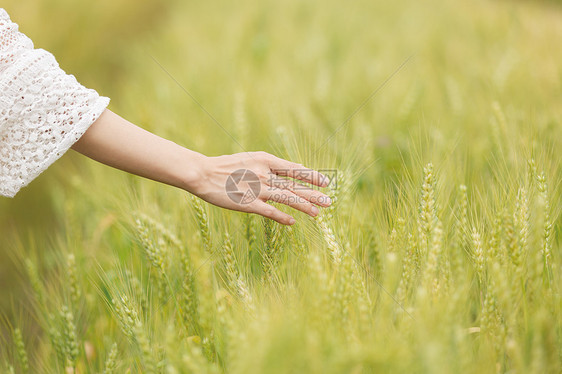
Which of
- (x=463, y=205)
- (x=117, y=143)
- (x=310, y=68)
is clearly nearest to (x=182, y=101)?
(x=310, y=68)

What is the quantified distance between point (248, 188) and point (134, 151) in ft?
0.63

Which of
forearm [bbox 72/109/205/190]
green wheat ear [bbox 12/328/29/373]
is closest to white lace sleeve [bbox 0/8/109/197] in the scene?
forearm [bbox 72/109/205/190]

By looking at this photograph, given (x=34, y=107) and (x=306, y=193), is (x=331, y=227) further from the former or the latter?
(x=34, y=107)

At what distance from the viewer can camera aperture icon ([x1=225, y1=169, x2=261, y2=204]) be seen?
2.27 ft

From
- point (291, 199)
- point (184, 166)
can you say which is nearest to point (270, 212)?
point (291, 199)

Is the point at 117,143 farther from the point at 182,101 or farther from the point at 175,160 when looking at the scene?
the point at 182,101

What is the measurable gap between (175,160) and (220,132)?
0.60 meters

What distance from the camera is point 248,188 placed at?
2.29 feet

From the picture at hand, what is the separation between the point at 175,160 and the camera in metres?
0.68

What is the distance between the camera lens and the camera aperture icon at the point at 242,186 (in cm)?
69

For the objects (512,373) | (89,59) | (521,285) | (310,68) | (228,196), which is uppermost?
(89,59)

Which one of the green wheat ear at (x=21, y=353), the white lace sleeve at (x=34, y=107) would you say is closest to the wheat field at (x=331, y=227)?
the green wheat ear at (x=21, y=353)

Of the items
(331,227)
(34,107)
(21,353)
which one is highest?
(34,107)

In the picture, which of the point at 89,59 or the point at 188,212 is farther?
the point at 89,59
